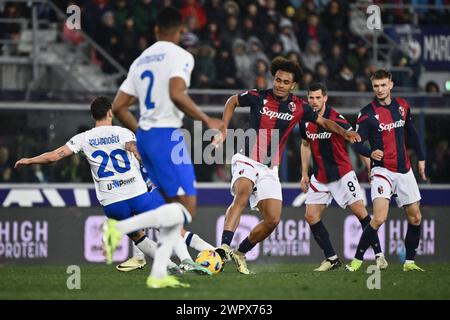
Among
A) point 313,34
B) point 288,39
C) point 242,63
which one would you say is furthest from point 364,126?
A: point 313,34

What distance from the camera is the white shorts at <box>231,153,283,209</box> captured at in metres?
14.2

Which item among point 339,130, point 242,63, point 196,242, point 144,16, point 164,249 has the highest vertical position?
point 144,16

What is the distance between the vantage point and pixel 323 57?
24578 mm

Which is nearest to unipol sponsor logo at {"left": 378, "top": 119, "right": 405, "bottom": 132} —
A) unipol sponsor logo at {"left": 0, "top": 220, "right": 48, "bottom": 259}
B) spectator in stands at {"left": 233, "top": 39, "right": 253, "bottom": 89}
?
unipol sponsor logo at {"left": 0, "top": 220, "right": 48, "bottom": 259}

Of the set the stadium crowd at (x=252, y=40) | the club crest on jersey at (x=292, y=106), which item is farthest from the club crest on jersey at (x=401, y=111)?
the stadium crowd at (x=252, y=40)

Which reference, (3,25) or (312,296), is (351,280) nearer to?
(312,296)

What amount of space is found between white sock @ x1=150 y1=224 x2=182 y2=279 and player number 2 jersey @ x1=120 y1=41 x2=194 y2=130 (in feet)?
3.31

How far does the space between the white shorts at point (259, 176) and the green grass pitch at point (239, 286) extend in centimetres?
100

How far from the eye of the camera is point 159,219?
10.7 meters

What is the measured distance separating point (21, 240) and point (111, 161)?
558 centimetres

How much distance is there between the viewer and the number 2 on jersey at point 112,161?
46.2 feet

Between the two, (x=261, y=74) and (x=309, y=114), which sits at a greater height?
(x=261, y=74)

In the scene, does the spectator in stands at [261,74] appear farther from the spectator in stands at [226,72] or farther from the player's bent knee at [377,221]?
the player's bent knee at [377,221]

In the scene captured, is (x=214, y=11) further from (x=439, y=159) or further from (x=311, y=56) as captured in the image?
(x=439, y=159)
